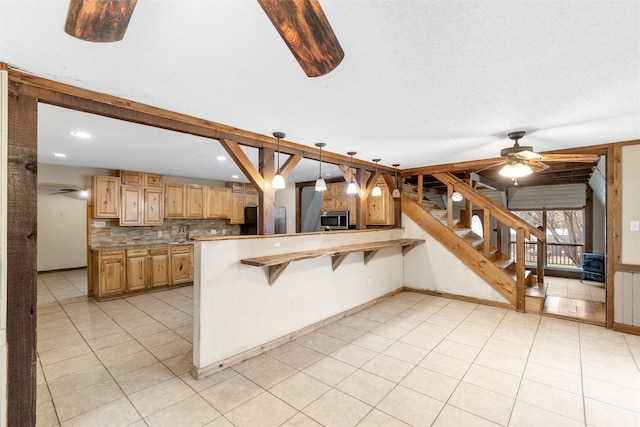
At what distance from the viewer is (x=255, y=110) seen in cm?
251

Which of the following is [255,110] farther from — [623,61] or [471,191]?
[471,191]

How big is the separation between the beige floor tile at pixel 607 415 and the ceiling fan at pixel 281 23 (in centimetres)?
296

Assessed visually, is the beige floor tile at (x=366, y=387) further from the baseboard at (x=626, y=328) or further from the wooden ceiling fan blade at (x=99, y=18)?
the baseboard at (x=626, y=328)

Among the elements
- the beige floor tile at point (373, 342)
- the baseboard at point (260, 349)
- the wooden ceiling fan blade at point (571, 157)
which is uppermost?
the wooden ceiling fan blade at point (571, 157)

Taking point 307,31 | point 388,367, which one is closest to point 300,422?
point 388,367

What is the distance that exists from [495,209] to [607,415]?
10.4ft

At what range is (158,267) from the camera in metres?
5.51

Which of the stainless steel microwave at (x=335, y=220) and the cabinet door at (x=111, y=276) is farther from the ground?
the stainless steel microwave at (x=335, y=220)

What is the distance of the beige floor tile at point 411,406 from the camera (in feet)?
6.68

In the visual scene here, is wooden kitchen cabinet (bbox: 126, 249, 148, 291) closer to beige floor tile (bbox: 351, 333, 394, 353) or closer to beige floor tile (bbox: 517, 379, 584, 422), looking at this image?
beige floor tile (bbox: 351, 333, 394, 353)

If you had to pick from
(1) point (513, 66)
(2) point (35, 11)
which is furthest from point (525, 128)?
(2) point (35, 11)

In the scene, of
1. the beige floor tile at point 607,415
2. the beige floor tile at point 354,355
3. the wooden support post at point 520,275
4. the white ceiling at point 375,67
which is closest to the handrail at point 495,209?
the wooden support post at point 520,275

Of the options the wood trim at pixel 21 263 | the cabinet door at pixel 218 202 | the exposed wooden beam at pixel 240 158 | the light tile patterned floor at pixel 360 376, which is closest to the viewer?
the wood trim at pixel 21 263

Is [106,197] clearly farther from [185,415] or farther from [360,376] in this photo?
[360,376]
